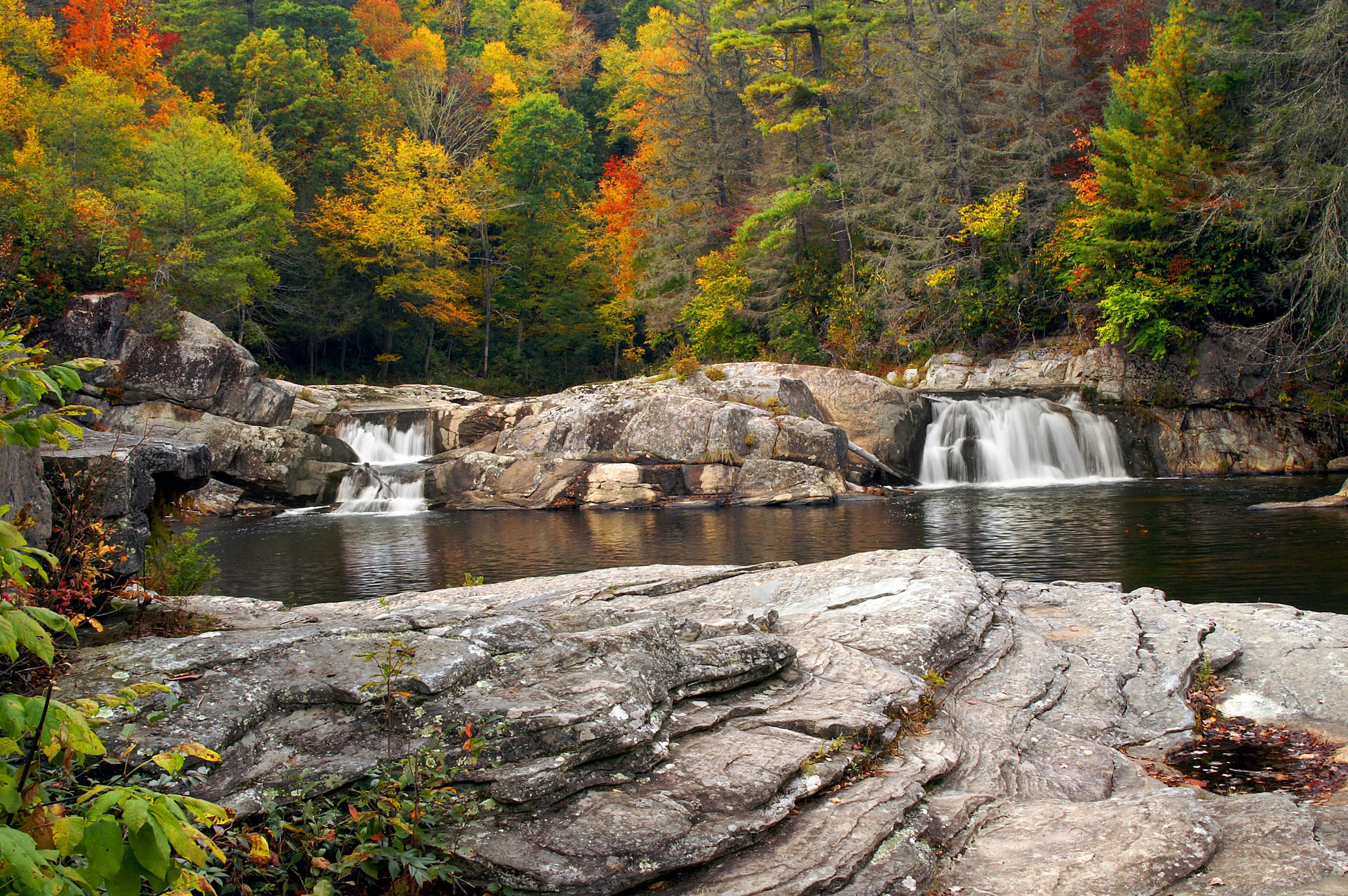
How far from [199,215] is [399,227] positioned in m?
9.31

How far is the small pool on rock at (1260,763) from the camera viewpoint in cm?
493

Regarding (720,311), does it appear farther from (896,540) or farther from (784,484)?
(896,540)

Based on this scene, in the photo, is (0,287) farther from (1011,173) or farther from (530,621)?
(1011,173)

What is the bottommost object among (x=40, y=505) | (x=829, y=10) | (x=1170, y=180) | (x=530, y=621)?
(x=530, y=621)

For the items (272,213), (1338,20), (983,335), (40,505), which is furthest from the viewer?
(272,213)

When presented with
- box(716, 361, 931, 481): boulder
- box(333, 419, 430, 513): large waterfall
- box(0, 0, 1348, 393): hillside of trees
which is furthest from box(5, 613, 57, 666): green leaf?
box(716, 361, 931, 481): boulder

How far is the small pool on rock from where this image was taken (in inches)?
194

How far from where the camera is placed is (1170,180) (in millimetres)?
23531

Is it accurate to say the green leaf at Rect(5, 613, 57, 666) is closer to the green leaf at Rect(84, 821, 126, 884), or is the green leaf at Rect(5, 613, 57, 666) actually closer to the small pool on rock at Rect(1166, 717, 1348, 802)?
the green leaf at Rect(84, 821, 126, 884)

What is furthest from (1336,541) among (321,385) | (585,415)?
(321,385)

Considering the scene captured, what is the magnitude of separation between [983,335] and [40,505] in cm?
3013

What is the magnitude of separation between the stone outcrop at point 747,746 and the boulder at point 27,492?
2.51 ft

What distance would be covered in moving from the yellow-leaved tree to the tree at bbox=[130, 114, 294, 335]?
18.1ft

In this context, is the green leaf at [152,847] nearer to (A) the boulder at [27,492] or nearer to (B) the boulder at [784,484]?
(A) the boulder at [27,492]
